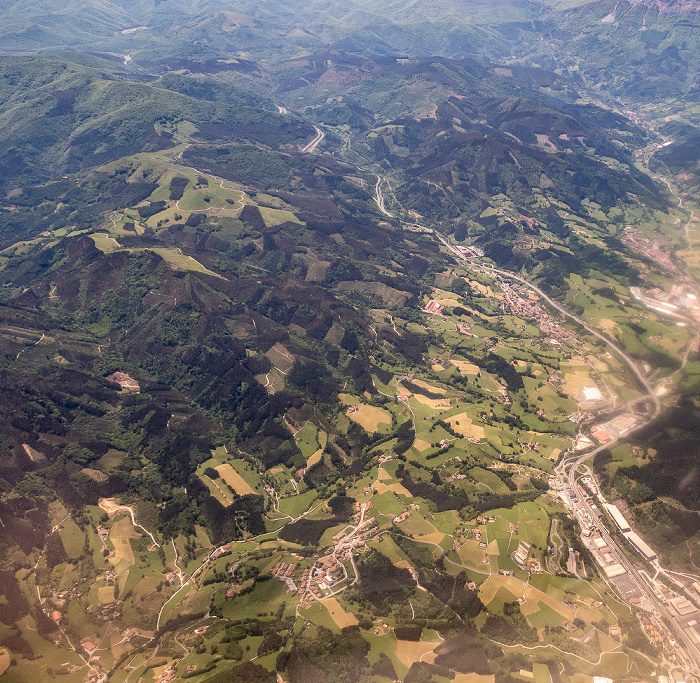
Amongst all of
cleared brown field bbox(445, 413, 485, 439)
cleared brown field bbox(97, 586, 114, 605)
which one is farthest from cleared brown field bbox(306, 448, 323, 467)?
cleared brown field bbox(97, 586, 114, 605)

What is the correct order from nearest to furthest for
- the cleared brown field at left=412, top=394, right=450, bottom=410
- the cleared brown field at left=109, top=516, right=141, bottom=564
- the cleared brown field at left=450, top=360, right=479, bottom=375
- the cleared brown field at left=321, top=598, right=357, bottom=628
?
the cleared brown field at left=321, top=598, right=357, bottom=628 → the cleared brown field at left=109, top=516, right=141, bottom=564 → the cleared brown field at left=412, top=394, right=450, bottom=410 → the cleared brown field at left=450, top=360, right=479, bottom=375

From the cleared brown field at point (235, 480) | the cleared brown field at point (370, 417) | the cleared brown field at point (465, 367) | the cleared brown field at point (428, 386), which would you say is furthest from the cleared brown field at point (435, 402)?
the cleared brown field at point (235, 480)

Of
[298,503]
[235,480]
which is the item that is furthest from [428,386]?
[235,480]

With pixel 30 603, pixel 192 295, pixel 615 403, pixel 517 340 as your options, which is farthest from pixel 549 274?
pixel 30 603

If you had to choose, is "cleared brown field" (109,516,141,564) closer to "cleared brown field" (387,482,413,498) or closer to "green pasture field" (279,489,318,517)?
"green pasture field" (279,489,318,517)

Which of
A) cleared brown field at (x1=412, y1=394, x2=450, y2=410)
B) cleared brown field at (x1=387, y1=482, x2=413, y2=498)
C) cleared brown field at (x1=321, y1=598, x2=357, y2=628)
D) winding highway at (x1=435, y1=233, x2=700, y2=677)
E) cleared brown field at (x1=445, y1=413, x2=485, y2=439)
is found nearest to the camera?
cleared brown field at (x1=321, y1=598, x2=357, y2=628)

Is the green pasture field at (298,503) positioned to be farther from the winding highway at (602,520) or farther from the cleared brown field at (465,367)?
the cleared brown field at (465,367)

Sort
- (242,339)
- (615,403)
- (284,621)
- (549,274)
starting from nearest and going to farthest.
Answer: (284,621)
(615,403)
(242,339)
(549,274)

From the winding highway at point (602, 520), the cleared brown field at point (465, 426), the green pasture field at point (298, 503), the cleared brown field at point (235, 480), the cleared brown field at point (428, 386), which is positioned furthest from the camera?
the cleared brown field at point (428, 386)

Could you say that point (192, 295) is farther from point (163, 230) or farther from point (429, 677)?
point (429, 677)
